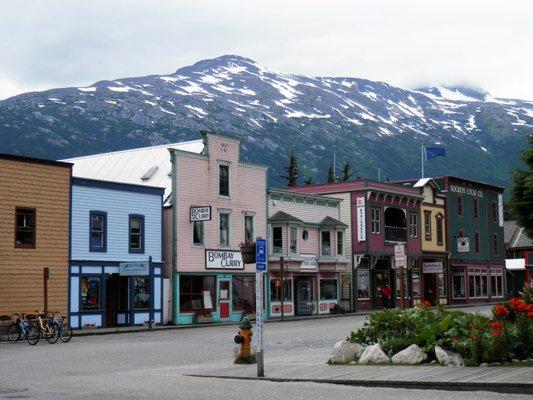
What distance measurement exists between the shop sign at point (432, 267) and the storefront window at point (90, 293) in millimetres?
32352

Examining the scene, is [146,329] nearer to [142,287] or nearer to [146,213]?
[142,287]

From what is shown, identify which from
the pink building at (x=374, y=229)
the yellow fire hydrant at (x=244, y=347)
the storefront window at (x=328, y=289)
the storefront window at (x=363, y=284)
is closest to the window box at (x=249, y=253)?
the yellow fire hydrant at (x=244, y=347)

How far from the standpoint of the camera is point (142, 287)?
43500 mm

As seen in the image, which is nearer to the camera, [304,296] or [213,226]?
[213,226]

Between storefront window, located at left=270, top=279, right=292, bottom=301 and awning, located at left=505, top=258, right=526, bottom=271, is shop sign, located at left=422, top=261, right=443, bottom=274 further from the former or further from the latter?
awning, located at left=505, top=258, right=526, bottom=271

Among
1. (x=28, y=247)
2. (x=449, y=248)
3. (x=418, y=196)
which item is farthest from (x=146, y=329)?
(x=449, y=248)

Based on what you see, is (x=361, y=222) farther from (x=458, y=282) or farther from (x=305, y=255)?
(x=458, y=282)

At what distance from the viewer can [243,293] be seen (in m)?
49.7

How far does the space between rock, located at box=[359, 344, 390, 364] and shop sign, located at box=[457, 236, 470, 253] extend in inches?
2095

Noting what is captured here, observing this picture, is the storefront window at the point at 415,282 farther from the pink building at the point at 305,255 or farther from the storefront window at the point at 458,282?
the pink building at the point at 305,255

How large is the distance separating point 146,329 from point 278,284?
13.6m

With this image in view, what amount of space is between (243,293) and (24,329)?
783 inches

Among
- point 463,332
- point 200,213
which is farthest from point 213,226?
point 463,332

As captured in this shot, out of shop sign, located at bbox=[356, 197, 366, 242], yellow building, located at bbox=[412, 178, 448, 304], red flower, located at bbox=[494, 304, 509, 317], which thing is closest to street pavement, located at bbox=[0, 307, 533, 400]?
red flower, located at bbox=[494, 304, 509, 317]
